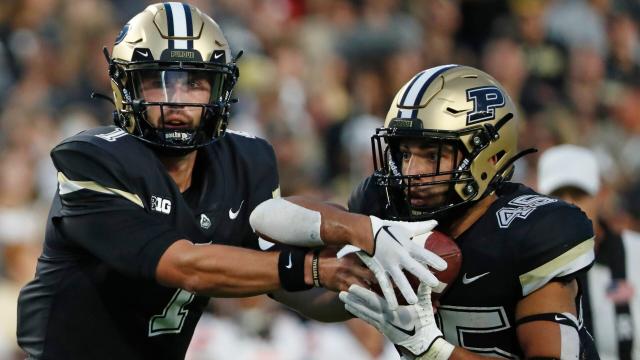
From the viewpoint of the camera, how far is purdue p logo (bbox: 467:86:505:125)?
387cm

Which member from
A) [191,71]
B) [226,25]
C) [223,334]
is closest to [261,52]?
[226,25]

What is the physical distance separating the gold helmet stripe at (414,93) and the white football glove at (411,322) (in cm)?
65

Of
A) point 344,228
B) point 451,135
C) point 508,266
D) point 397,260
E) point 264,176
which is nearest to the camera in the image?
point 397,260

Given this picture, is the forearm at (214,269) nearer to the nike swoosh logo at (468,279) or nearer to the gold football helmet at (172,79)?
the gold football helmet at (172,79)

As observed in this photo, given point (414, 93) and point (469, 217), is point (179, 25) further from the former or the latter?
point (469, 217)

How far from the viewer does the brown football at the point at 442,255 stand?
3.57m

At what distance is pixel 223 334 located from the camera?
23.2ft

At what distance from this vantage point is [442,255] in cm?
358

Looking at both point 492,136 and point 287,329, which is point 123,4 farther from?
point 492,136

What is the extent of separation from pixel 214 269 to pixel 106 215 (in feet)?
1.36

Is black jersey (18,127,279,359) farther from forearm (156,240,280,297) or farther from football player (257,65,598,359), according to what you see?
football player (257,65,598,359)

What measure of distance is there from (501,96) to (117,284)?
1450mm

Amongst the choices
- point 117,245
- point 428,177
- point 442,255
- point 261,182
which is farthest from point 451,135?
point 117,245

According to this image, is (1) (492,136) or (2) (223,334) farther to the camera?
(2) (223,334)
